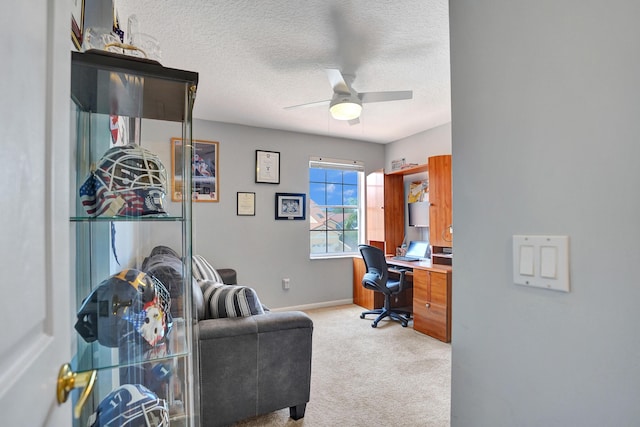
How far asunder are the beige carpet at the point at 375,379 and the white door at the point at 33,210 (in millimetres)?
1757

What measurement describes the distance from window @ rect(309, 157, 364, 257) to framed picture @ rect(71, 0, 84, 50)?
11.3ft

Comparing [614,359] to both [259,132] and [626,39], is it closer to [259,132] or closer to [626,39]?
[626,39]

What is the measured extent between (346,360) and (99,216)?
240 cm

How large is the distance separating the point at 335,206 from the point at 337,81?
2.52 m

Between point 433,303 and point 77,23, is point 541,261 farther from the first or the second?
point 433,303

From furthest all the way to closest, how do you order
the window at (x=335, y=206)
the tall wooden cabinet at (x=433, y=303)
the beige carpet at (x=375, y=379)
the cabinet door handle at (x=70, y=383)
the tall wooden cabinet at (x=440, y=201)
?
the window at (x=335, y=206) < the tall wooden cabinet at (x=440, y=201) < the tall wooden cabinet at (x=433, y=303) < the beige carpet at (x=375, y=379) < the cabinet door handle at (x=70, y=383)

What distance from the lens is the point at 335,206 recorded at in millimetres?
4723

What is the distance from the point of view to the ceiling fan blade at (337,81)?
226cm

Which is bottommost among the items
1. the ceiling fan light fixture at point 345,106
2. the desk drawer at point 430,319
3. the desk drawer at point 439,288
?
the desk drawer at point 430,319

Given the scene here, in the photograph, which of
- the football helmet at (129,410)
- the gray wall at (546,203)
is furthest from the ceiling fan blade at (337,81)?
the football helmet at (129,410)

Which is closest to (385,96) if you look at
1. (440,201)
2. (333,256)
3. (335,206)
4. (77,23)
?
(440,201)

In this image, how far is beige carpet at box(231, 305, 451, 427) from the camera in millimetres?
1939

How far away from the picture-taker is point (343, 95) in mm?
2494

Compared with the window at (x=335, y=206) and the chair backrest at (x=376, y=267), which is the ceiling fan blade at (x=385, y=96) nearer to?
the chair backrest at (x=376, y=267)
